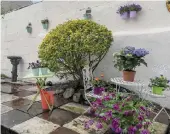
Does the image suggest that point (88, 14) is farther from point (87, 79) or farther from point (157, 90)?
point (157, 90)

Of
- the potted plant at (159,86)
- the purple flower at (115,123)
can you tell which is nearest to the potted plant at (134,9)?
the potted plant at (159,86)

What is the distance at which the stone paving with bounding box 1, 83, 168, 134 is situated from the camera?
88.7 inches

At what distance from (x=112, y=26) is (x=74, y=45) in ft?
3.53

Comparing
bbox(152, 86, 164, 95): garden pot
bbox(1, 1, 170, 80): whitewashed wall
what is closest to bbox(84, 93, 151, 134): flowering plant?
bbox(152, 86, 164, 95): garden pot

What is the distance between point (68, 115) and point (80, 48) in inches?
45.8

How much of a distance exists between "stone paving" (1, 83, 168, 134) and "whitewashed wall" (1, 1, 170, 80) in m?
1.08

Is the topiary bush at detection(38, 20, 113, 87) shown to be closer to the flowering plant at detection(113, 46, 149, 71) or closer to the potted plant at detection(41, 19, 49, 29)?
the flowering plant at detection(113, 46, 149, 71)

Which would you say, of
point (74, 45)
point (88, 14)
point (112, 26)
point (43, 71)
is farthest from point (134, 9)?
point (43, 71)

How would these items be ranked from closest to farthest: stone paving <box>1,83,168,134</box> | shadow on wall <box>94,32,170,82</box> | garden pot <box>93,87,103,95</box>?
stone paving <box>1,83,168,134</box> < garden pot <box>93,87,103,95</box> < shadow on wall <box>94,32,170,82</box>

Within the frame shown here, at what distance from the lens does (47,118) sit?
2.62m

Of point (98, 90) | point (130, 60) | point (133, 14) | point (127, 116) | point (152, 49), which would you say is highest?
point (133, 14)

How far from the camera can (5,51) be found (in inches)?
244

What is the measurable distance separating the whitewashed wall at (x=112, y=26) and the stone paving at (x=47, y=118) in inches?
42.4

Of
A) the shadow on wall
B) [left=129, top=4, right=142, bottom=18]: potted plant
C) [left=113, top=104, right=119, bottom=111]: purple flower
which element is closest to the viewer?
[left=113, top=104, right=119, bottom=111]: purple flower
